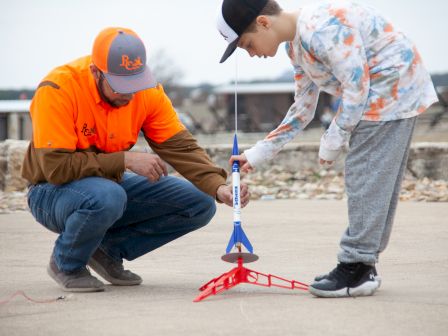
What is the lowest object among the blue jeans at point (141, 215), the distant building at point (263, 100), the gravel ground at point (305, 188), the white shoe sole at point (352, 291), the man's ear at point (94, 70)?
the distant building at point (263, 100)

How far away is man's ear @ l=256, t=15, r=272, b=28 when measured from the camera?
12.9ft

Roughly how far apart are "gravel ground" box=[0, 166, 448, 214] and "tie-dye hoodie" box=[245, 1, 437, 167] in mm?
5145

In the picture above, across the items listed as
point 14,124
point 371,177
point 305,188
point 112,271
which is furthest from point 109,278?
point 14,124

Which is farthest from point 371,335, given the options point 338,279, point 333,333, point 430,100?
point 430,100

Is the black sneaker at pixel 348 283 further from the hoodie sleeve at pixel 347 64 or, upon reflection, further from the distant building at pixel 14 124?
the distant building at pixel 14 124

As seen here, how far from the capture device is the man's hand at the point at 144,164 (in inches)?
171

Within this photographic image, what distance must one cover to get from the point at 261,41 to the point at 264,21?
0.09 metres

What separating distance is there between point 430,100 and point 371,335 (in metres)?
1.19

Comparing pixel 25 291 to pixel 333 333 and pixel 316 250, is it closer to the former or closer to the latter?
pixel 333 333

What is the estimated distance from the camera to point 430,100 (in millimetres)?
3938

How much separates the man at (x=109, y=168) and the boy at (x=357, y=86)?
60 cm

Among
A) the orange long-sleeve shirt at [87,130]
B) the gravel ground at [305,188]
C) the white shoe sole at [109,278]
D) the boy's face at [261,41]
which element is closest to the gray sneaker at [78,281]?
the white shoe sole at [109,278]

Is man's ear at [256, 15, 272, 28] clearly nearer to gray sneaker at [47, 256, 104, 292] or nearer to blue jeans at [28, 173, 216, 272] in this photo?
blue jeans at [28, 173, 216, 272]

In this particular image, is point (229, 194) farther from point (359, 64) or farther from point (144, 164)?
point (359, 64)
